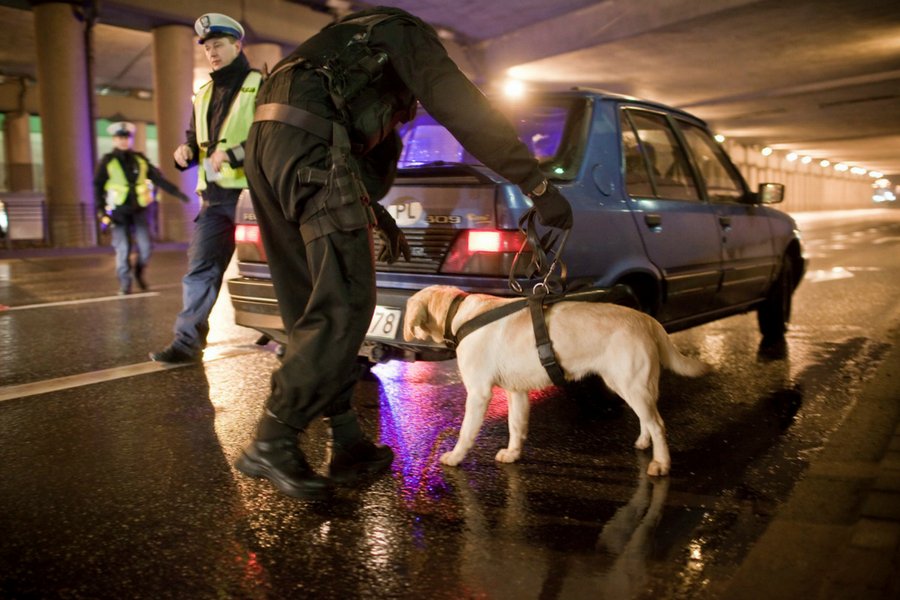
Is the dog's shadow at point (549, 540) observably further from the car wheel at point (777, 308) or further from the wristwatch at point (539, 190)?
the car wheel at point (777, 308)

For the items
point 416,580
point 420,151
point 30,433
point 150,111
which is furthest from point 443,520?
point 150,111

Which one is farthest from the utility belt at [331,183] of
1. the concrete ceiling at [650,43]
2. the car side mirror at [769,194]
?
the concrete ceiling at [650,43]

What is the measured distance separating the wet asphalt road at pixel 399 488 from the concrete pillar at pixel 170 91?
1637 cm

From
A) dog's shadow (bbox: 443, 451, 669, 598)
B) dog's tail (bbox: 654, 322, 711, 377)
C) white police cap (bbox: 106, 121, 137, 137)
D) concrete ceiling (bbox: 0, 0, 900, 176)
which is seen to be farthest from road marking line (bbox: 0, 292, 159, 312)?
concrete ceiling (bbox: 0, 0, 900, 176)

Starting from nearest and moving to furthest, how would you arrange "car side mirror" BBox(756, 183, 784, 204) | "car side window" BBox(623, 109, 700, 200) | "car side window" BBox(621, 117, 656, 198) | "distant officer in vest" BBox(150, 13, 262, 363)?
"car side window" BBox(621, 117, 656, 198), "car side window" BBox(623, 109, 700, 200), "distant officer in vest" BBox(150, 13, 262, 363), "car side mirror" BBox(756, 183, 784, 204)

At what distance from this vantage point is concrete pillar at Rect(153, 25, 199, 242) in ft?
65.0

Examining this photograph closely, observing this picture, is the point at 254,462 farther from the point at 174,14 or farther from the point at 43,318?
the point at 174,14

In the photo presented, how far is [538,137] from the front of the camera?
4168 mm

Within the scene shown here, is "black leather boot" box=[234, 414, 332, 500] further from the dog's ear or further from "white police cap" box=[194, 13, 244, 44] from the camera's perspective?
"white police cap" box=[194, 13, 244, 44]

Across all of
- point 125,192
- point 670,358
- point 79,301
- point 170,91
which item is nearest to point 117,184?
point 125,192

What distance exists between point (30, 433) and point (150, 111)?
107 feet

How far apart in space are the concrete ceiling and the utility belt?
17.0 meters

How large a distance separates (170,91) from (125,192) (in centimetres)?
1293

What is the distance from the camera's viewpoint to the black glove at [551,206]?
2758mm
